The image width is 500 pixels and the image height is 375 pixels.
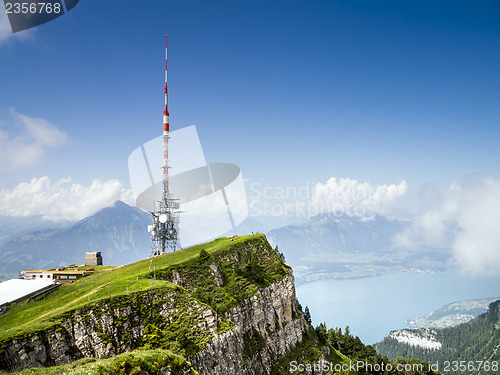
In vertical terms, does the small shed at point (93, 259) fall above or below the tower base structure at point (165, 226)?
below

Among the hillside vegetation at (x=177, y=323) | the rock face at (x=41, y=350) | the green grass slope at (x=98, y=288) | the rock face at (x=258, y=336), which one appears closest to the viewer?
the rock face at (x=41, y=350)

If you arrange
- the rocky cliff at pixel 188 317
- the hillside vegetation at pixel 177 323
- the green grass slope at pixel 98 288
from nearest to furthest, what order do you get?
the hillside vegetation at pixel 177 323 → the rocky cliff at pixel 188 317 → the green grass slope at pixel 98 288

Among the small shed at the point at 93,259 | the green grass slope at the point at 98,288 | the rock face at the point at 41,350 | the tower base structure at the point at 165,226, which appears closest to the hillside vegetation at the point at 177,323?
the rock face at the point at 41,350

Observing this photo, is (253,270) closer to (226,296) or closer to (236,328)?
(226,296)

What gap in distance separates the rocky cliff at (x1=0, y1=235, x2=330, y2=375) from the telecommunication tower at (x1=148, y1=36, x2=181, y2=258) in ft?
48.5

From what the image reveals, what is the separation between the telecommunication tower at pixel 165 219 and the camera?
92.8 meters

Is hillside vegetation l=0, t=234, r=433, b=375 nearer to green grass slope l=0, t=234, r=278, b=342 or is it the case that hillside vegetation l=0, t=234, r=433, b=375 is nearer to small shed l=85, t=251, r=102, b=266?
green grass slope l=0, t=234, r=278, b=342

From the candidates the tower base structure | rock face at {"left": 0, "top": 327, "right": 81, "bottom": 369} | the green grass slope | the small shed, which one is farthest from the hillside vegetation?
the small shed

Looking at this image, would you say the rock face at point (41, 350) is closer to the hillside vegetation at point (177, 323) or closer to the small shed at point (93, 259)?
the hillside vegetation at point (177, 323)

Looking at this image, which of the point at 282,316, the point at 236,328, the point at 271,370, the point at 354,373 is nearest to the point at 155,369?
the point at 236,328

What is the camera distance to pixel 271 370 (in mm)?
63500

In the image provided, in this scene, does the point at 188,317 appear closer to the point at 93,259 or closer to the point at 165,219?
the point at 165,219

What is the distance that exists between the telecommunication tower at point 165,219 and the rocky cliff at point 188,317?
14783 mm

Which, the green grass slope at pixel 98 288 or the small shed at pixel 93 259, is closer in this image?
the green grass slope at pixel 98 288
